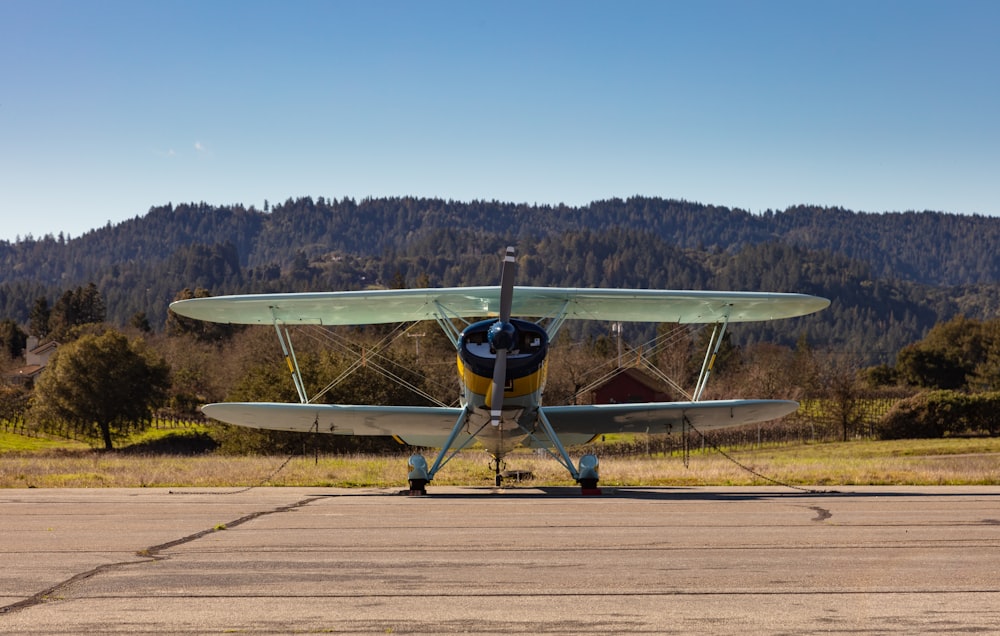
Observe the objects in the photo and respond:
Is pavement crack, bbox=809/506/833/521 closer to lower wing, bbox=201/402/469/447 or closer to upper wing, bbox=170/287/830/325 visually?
upper wing, bbox=170/287/830/325

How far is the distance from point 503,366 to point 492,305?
2.83m

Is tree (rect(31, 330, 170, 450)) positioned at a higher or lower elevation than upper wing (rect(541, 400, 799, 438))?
lower

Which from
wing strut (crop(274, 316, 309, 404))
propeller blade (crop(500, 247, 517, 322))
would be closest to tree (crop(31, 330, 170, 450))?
wing strut (crop(274, 316, 309, 404))

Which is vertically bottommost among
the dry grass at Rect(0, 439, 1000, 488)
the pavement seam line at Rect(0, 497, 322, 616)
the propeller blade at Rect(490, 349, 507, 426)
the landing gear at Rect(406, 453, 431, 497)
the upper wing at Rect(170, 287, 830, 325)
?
the dry grass at Rect(0, 439, 1000, 488)

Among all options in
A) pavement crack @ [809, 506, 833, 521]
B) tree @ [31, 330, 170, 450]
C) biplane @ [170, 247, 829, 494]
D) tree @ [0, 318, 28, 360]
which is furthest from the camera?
tree @ [0, 318, 28, 360]

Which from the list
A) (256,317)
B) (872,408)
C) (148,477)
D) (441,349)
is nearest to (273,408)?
(256,317)

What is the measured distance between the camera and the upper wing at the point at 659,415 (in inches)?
766

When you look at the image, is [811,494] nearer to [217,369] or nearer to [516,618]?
[516,618]

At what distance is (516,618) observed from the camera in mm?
6754

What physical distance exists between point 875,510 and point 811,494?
136 inches

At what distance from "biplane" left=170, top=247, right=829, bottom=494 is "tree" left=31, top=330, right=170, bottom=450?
115 feet

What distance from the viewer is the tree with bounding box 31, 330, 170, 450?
174ft

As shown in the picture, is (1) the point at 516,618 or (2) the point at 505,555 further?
(2) the point at 505,555

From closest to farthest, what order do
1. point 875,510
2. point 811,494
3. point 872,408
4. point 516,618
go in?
1. point 516,618
2. point 875,510
3. point 811,494
4. point 872,408
